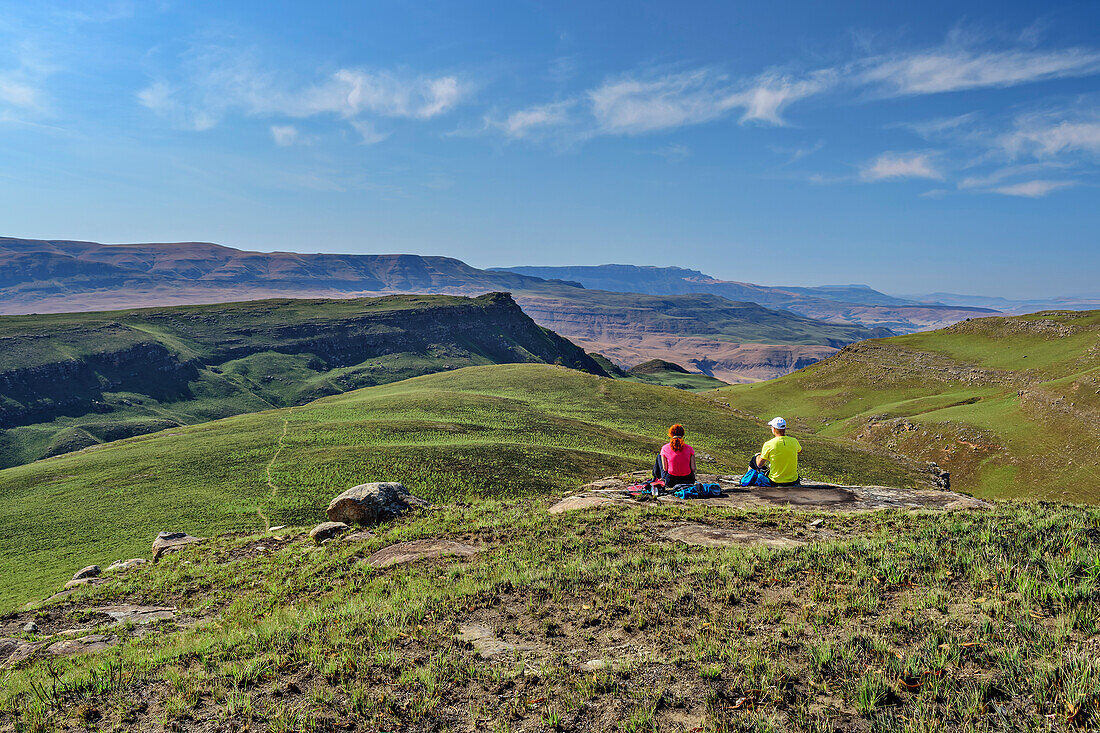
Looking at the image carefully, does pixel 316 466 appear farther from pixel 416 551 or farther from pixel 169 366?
pixel 169 366

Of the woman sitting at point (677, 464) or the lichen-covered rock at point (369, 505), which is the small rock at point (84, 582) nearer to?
the lichen-covered rock at point (369, 505)

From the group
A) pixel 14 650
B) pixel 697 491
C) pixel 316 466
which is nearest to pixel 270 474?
pixel 316 466

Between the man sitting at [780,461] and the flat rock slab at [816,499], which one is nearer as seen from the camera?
the flat rock slab at [816,499]

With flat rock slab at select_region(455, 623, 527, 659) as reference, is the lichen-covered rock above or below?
below

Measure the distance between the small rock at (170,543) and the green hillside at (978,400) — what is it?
220 ft

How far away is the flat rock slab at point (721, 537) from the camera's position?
14.6m

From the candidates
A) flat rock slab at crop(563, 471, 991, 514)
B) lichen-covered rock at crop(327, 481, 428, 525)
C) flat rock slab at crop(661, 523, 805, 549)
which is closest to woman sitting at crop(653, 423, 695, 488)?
flat rock slab at crop(563, 471, 991, 514)

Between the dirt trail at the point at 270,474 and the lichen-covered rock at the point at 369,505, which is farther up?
the lichen-covered rock at the point at 369,505

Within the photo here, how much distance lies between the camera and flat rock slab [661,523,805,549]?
1464cm

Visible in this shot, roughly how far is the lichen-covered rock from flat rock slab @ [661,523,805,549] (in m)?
11.7

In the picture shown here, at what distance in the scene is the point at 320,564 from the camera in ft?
57.5

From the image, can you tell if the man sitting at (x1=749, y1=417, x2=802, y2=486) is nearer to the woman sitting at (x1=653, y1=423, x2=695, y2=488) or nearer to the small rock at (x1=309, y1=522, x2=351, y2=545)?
the woman sitting at (x1=653, y1=423, x2=695, y2=488)

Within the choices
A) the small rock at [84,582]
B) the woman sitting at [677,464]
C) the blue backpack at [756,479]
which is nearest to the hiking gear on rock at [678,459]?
the woman sitting at [677,464]

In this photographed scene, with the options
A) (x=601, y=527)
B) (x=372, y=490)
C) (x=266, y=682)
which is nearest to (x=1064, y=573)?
(x=601, y=527)
